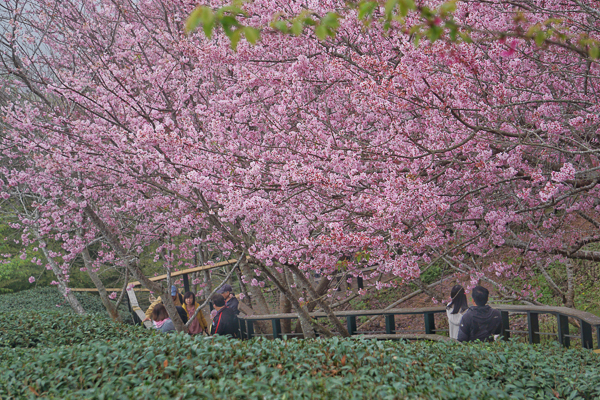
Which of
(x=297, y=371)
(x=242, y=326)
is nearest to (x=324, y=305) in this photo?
(x=242, y=326)

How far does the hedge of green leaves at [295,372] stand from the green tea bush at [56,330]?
133cm

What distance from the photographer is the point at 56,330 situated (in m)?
6.01

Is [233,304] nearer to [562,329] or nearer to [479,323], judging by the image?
[479,323]

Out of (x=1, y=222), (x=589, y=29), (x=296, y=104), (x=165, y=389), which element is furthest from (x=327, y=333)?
(x=1, y=222)

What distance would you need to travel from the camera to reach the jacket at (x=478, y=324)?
5.84m

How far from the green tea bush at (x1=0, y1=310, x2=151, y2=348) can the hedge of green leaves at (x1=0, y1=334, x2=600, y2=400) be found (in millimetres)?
1326

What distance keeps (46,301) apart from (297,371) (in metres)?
12.4

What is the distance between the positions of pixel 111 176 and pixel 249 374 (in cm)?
631

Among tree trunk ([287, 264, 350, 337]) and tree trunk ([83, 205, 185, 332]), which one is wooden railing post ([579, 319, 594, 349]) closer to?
tree trunk ([287, 264, 350, 337])

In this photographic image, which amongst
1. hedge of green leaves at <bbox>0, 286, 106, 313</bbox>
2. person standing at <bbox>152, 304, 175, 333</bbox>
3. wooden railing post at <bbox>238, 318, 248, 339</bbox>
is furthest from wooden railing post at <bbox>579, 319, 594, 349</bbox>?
hedge of green leaves at <bbox>0, 286, 106, 313</bbox>

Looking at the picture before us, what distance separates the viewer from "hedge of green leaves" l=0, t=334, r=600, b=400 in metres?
3.07

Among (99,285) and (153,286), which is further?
(99,285)

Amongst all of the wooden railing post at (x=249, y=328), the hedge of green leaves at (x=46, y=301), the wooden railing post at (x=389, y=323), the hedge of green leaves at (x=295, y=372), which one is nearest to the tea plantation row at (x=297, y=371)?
the hedge of green leaves at (x=295, y=372)

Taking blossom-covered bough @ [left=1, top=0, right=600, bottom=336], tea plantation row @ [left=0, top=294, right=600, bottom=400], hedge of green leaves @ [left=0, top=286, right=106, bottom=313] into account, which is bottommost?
hedge of green leaves @ [left=0, top=286, right=106, bottom=313]
